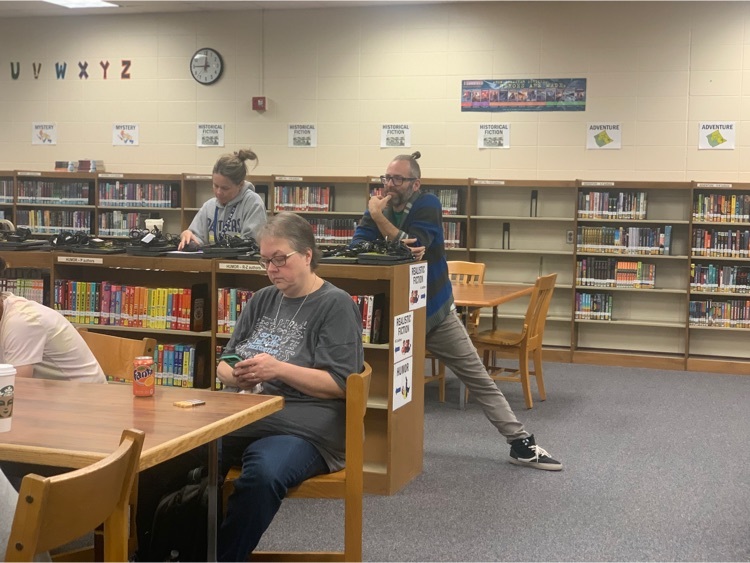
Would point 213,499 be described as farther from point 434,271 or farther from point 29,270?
point 29,270

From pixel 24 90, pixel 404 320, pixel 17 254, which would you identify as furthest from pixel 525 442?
pixel 24 90

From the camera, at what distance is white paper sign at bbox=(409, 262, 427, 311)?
423 centimetres

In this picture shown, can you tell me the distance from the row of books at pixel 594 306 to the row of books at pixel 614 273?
0.37 ft

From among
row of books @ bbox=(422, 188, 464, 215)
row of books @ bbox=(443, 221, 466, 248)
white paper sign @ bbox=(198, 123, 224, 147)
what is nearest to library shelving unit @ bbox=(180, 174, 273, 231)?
white paper sign @ bbox=(198, 123, 224, 147)

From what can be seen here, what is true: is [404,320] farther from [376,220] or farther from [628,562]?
[628,562]

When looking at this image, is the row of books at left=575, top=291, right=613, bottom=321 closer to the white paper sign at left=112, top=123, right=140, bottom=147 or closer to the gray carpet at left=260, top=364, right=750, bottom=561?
the gray carpet at left=260, top=364, right=750, bottom=561

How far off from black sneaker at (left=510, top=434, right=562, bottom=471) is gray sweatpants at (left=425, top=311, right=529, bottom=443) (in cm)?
4

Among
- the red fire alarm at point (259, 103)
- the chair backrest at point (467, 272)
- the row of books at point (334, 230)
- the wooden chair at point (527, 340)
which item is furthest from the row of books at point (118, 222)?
the wooden chair at point (527, 340)

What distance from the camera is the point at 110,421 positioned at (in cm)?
238

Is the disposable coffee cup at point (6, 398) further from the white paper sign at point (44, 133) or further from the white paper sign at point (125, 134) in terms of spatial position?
the white paper sign at point (44, 133)

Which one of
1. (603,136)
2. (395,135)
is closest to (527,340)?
(603,136)

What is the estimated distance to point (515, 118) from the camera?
845cm

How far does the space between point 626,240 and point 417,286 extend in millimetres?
4325

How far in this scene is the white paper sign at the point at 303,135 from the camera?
354 inches
